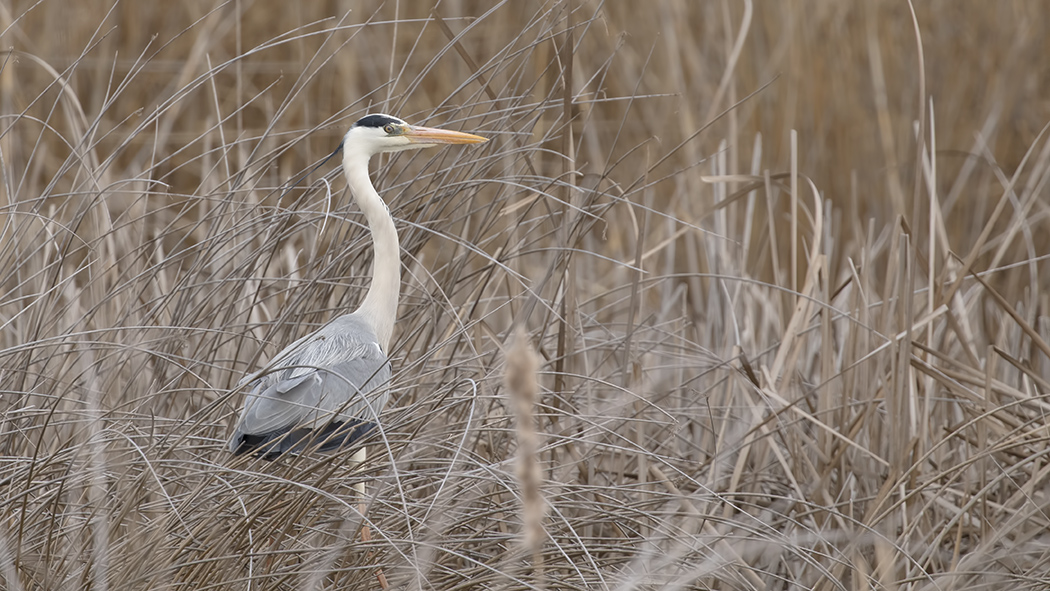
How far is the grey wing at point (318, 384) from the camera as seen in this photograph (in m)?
1.97

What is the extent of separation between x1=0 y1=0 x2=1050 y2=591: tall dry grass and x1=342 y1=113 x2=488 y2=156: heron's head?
0.08m

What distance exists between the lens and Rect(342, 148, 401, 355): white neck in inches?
87.8

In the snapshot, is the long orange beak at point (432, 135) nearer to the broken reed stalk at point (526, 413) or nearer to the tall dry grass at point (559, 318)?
the tall dry grass at point (559, 318)

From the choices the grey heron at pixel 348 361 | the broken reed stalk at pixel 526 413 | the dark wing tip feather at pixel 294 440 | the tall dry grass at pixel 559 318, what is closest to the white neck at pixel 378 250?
the grey heron at pixel 348 361

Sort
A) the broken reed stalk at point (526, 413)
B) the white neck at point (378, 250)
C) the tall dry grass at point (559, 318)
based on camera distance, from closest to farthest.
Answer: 1. the broken reed stalk at point (526, 413)
2. the tall dry grass at point (559, 318)
3. the white neck at point (378, 250)

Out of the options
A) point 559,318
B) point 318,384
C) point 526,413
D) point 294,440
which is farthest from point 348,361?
point 526,413

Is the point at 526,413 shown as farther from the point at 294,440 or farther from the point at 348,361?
the point at 348,361

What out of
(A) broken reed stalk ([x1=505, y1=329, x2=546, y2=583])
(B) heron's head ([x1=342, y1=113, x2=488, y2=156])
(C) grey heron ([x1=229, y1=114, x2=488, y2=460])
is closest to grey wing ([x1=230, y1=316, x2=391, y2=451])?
(C) grey heron ([x1=229, y1=114, x2=488, y2=460])

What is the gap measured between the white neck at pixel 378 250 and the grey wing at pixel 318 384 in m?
0.05

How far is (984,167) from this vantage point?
13.8ft

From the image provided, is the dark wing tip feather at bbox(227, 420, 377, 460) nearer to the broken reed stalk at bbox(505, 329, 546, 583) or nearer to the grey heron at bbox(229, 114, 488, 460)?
the grey heron at bbox(229, 114, 488, 460)

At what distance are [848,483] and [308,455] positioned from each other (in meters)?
1.31

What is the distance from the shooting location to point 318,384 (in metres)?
2.10

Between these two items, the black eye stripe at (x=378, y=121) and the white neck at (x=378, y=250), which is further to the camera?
the black eye stripe at (x=378, y=121)
